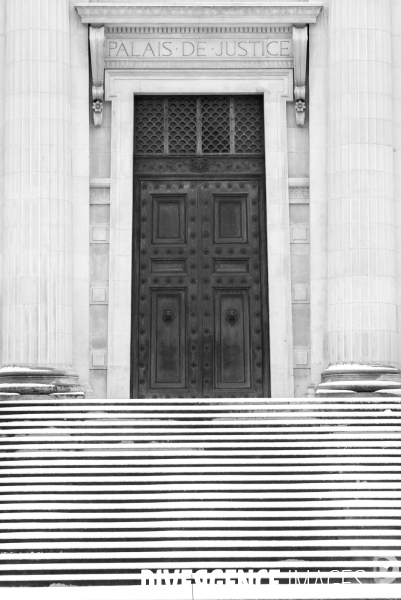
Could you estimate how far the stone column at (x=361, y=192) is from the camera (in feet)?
68.0

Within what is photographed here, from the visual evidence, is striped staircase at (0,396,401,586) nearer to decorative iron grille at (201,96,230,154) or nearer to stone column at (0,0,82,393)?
stone column at (0,0,82,393)

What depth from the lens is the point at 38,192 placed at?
20.9 metres

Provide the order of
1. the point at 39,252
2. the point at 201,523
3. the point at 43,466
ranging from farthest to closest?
1. the point at 39,252
2. the point at 43,466
3. the point at 201,523

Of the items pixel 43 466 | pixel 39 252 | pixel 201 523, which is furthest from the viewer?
pixel 39 252

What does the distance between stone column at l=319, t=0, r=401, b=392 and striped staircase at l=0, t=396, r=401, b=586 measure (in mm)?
1919

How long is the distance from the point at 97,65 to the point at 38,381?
218 inches

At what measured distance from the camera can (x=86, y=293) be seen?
70.5ft

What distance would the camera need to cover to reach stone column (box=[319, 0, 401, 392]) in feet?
68.0

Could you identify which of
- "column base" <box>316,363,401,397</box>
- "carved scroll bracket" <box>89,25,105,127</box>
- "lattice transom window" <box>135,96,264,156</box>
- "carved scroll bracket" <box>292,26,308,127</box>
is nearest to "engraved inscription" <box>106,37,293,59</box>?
"carved scroll bracket" <box>292,26,308,127</box>

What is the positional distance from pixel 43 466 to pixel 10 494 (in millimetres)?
760

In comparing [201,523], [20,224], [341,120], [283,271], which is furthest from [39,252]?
[201,523]

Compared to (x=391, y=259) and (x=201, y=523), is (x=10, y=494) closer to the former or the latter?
(x=201, y=523)

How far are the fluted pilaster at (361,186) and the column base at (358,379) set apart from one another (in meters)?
0.25

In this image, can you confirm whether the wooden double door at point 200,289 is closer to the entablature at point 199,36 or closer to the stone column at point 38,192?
the stone column at point 38,192
